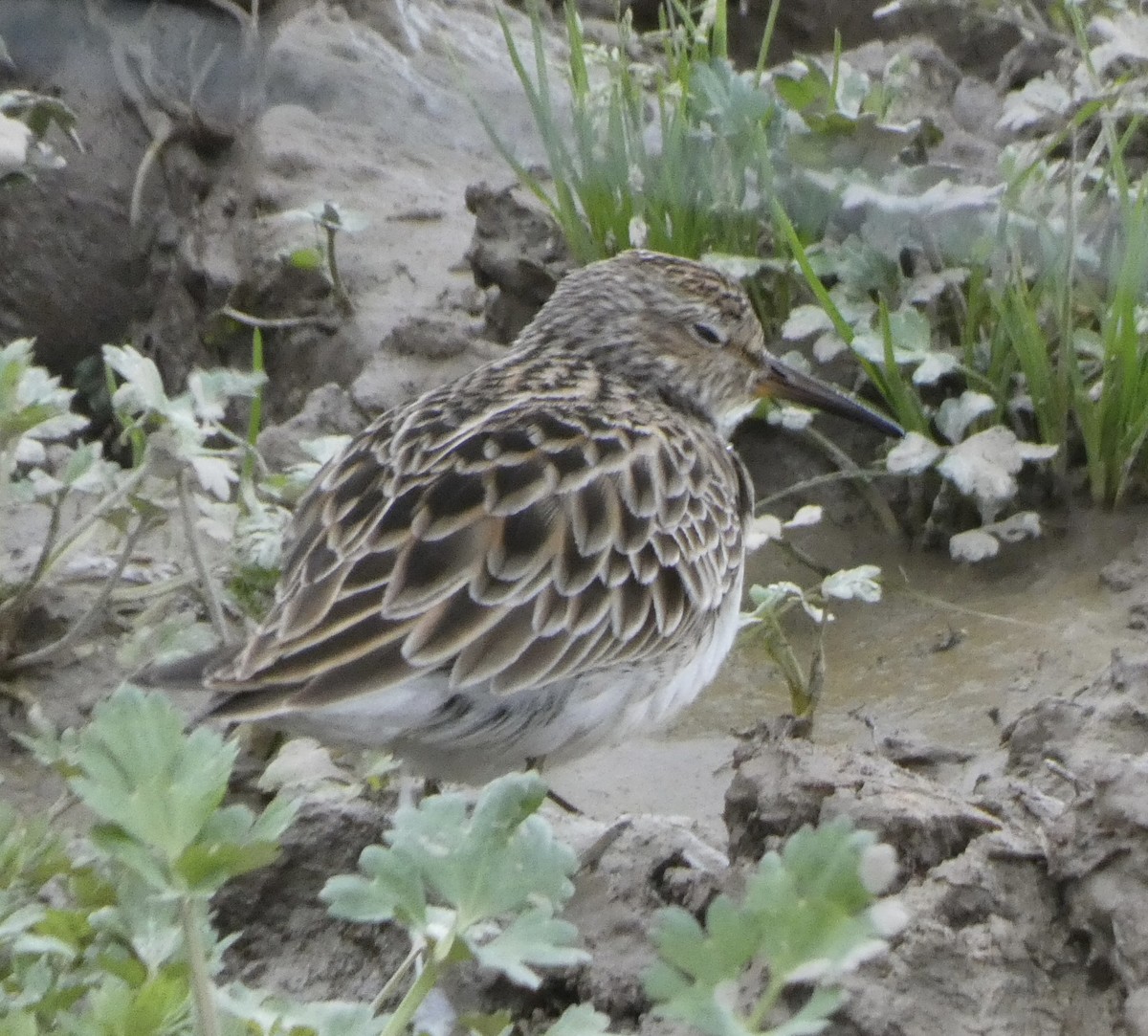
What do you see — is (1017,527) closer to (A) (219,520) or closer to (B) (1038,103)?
(B) (1038,103)

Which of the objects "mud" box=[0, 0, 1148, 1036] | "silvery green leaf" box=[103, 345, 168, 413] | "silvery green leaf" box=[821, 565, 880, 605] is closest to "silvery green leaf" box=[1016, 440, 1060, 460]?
"mud" box=[0, 0, 1148, 1036]

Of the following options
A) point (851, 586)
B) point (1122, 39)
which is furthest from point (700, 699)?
point (1122, 39)

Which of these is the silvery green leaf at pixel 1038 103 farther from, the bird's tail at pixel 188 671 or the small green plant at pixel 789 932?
the small green plant at pixel 789 932

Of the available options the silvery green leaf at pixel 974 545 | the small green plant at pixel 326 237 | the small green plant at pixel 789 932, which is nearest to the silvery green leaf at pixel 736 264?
the silvery green leaf at pixel 974 545

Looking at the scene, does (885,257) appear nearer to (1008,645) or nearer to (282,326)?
(1008,645)

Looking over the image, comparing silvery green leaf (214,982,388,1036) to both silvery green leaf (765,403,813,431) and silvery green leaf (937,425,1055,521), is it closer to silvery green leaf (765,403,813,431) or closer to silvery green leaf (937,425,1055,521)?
silvery green leaf (937,425,1055,521)

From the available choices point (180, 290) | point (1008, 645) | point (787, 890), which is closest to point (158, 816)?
point (787, 890)
